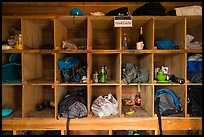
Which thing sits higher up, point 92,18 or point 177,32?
point 92,18

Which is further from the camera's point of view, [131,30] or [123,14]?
[131,30]

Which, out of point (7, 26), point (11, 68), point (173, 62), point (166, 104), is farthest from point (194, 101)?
point (7, 26)

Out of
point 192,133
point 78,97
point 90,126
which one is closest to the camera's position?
point 90,126

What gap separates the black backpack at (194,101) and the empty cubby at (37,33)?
1.53 meters

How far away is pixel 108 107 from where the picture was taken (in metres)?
1.56

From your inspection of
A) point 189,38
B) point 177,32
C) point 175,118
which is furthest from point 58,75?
point 189,38

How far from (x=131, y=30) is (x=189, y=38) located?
2.18 ft

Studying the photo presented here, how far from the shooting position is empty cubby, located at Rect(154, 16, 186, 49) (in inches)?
61.4

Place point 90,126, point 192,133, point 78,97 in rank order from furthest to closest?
point 192,133 < point 78,97 < point 90,126

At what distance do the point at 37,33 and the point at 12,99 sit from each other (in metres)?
0.84

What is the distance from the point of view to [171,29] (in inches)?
72.6

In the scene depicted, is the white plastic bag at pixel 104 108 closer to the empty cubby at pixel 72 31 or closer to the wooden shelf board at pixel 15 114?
the empty cubby at pixel 72 31

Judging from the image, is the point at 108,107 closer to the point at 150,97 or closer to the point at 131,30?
the point at 150,97

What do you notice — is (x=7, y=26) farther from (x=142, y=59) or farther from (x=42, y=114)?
(x=142, y=59)
